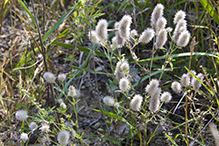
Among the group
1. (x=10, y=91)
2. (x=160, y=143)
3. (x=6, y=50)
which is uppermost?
(x=6, y=50)

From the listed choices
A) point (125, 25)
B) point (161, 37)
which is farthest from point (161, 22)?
point (125, 25)

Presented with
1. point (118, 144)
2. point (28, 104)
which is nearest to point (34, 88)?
point (28, 104)

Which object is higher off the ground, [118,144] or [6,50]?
[6,50]

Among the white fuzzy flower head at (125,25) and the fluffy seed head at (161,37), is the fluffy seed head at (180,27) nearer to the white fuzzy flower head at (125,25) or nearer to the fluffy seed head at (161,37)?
the fluffy seed head at (161,37)

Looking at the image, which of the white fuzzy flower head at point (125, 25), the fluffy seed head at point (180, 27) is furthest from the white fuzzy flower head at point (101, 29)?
the fluffy seed head at point (180, 27)

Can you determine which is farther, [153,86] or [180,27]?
[180,27]

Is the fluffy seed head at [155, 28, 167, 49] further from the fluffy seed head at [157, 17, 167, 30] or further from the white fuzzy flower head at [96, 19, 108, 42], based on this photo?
the white fuzzy flower head at [96, 19, 108, 42]

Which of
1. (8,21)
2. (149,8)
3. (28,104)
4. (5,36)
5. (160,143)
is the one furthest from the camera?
(8,21)

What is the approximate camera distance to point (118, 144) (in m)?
1.57

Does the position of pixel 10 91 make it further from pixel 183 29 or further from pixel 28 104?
pixel 183 29

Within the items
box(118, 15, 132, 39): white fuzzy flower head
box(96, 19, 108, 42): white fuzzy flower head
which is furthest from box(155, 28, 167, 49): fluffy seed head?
box(96, 19, 108, 42): white fuzzy flower head

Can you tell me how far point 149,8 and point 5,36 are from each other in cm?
149

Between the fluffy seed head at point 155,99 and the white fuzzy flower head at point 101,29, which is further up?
the white fuzzy flower head at point 101,29

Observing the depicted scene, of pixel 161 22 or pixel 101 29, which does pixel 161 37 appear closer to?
pixel 161 22
